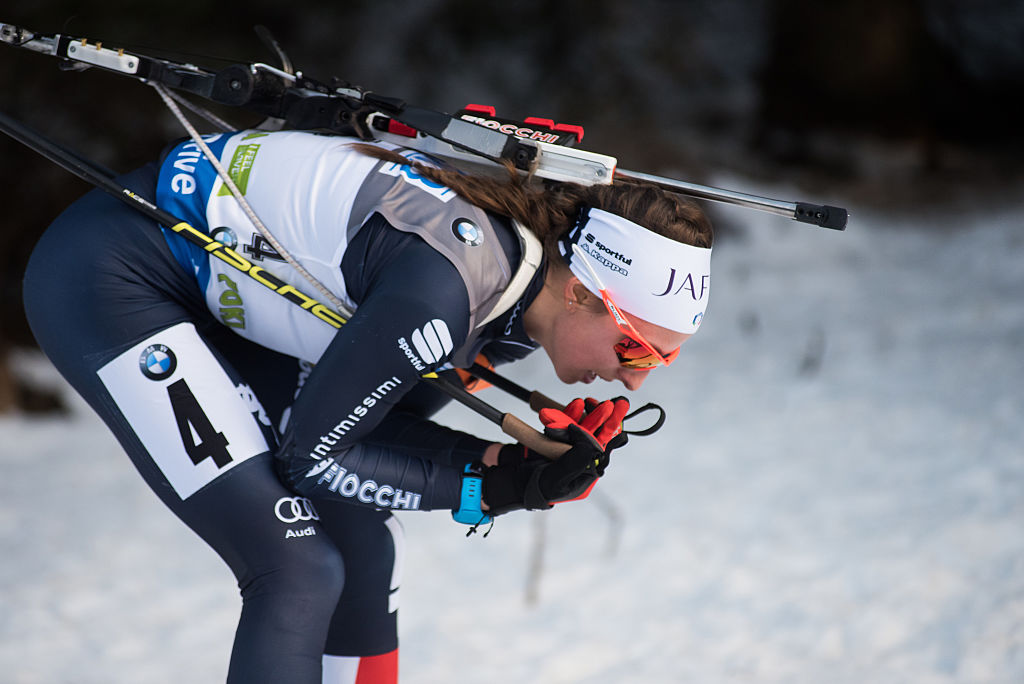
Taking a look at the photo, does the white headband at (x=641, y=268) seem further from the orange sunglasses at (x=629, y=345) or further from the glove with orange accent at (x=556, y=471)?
the glove with orange accent at (x=556, y=471)

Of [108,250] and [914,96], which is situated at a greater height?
[914,96]

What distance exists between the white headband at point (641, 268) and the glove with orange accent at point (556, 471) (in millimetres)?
254

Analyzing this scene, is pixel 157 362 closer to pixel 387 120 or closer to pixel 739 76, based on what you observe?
pixel 387 120

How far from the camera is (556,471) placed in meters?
1.74

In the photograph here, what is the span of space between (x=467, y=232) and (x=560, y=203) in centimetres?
28

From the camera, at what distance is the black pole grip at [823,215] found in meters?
1.85

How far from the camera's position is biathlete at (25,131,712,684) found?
64.5 inches

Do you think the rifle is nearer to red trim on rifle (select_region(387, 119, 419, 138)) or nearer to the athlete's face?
red trim on rifle (select_region(387, 119, 419, 138))

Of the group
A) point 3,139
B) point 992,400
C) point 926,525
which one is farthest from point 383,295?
point 3,139

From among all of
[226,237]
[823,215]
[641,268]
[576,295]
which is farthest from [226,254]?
[823,215]

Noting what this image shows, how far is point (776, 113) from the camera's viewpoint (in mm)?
9375

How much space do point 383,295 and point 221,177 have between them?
20.3 inches

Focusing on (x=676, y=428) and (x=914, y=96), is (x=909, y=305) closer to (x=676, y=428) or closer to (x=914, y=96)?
(x=676, y=428)

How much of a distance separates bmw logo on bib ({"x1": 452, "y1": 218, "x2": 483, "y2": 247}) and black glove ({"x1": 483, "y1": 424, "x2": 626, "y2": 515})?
412 mm
